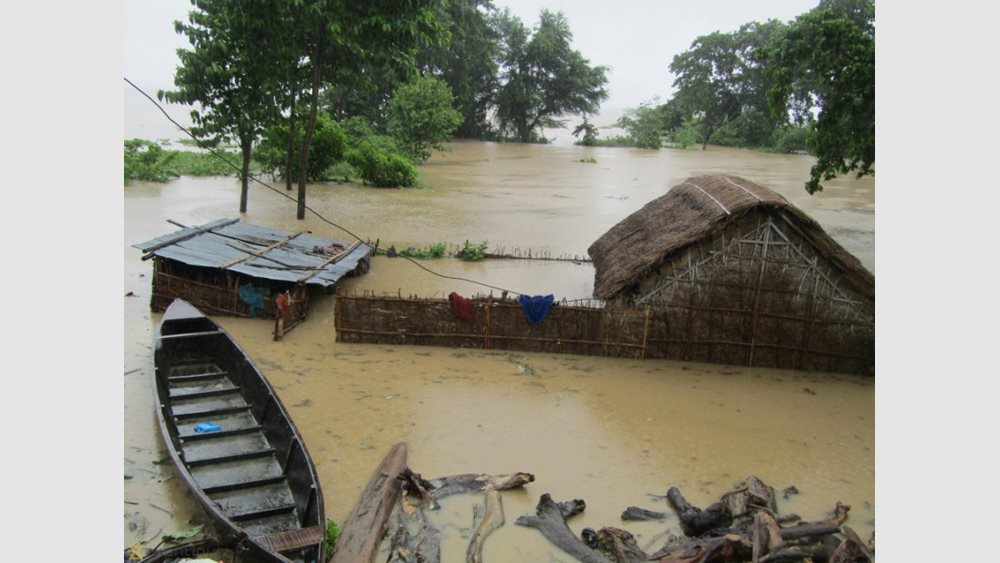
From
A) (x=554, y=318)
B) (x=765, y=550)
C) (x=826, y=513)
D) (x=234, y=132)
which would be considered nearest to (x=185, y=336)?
(x=554, y=318)

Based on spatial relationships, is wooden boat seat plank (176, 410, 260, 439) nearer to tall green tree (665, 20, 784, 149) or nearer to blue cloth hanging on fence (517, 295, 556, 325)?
blue cloth hanging on fence (517, 295, 556, 325)

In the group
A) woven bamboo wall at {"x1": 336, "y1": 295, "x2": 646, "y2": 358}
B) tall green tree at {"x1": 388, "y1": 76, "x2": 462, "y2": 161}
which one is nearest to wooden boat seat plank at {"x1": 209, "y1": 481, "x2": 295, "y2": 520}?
woven bamboo wall at {"x1": 336, "y1": 295, "x2": 646, "y2": 358}

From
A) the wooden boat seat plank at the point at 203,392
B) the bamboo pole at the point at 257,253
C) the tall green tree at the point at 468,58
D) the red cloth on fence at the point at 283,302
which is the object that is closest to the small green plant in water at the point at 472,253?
the bamboo pole at the point at 257,253

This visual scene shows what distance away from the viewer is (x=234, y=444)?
713 cm

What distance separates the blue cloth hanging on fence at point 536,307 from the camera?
1004 cm

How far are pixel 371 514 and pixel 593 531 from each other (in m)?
1.98

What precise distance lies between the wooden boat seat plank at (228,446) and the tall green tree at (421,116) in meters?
21.8

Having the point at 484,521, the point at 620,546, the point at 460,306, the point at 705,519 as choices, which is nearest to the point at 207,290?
the point at 460,306

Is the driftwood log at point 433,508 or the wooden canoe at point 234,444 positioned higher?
the wooden canoe at point 234,444

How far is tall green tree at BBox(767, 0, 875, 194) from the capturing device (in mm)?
11695

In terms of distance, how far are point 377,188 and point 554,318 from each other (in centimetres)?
1374

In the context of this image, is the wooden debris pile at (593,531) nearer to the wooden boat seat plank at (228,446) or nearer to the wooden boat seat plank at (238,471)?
the wooden boat seat plank at (238,471)

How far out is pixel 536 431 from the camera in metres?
8.17

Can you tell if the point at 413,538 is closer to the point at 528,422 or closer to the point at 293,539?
the point at 293,539
